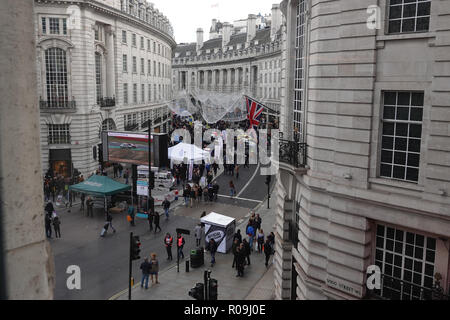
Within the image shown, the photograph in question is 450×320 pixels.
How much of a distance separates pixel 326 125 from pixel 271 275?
31.4 feet

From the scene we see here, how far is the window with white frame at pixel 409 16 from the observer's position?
9.38m

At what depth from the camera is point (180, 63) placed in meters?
129

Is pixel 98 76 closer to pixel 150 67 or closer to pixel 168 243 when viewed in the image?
pixel 150 67

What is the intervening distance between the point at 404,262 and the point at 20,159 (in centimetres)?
989

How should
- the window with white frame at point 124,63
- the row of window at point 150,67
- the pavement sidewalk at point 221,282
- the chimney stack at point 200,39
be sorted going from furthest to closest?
the chimney stack at point 200,39 → the row of window at point 150,67 → the window with white frame at point 124,63 → the pavement sidewalk at point 221,282

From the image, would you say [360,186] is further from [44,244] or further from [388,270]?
[44,244]

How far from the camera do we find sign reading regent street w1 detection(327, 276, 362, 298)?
423 inches

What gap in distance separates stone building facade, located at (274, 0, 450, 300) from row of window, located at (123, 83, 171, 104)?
4078 cm

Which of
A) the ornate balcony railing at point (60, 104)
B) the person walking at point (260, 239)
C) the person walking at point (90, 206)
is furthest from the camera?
the ornate balcony railing at point (60, 104)

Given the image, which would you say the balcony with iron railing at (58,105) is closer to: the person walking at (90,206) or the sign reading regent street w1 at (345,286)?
the person walking at (90,206)

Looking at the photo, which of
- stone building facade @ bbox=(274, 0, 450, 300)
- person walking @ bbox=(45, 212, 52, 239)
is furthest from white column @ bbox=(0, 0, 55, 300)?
person walking @ bbox=(45, 212, 52, 239)

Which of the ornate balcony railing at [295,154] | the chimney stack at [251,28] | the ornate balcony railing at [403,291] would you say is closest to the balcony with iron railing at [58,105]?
the ornate balcony railing at [295,154]

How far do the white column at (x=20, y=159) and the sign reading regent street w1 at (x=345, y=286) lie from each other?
9509 millimetres

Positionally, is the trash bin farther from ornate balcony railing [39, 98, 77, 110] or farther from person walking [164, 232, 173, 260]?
ornate balcony railing [39, 98, 77, 110]
